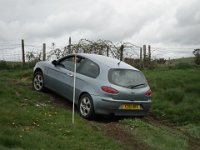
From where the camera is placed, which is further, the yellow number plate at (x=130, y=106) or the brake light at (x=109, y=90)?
the yellow number plate at (x=130, y=106)

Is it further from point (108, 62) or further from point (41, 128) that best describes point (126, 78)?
point (41, 128)

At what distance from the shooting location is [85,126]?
1046 centimetres

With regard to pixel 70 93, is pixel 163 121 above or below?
below

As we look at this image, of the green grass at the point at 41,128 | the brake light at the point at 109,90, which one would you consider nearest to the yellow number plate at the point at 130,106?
the brake light at the point at 109,90

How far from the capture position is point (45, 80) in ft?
46.2

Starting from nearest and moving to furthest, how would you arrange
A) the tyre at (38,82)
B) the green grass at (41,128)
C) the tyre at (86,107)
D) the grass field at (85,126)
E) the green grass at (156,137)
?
the green grass at (41,128)
the grass field at (85,126)
the green grass at (156,137)
the tyre at (86,107)
the tyre at (38,82)

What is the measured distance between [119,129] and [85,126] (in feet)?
3.19

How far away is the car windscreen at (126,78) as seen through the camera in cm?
1214

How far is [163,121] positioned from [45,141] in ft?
19.5

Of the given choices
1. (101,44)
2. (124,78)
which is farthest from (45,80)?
(101,44)

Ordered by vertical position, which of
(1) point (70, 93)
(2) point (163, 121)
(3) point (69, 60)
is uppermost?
(3) point (69, 60)

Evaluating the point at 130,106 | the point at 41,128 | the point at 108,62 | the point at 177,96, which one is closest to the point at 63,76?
the point at 108,62

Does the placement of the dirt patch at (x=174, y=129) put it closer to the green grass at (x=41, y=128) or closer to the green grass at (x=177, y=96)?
the green grass at (x=177, y=96)

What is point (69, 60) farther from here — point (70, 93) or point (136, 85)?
point (136, 85)
